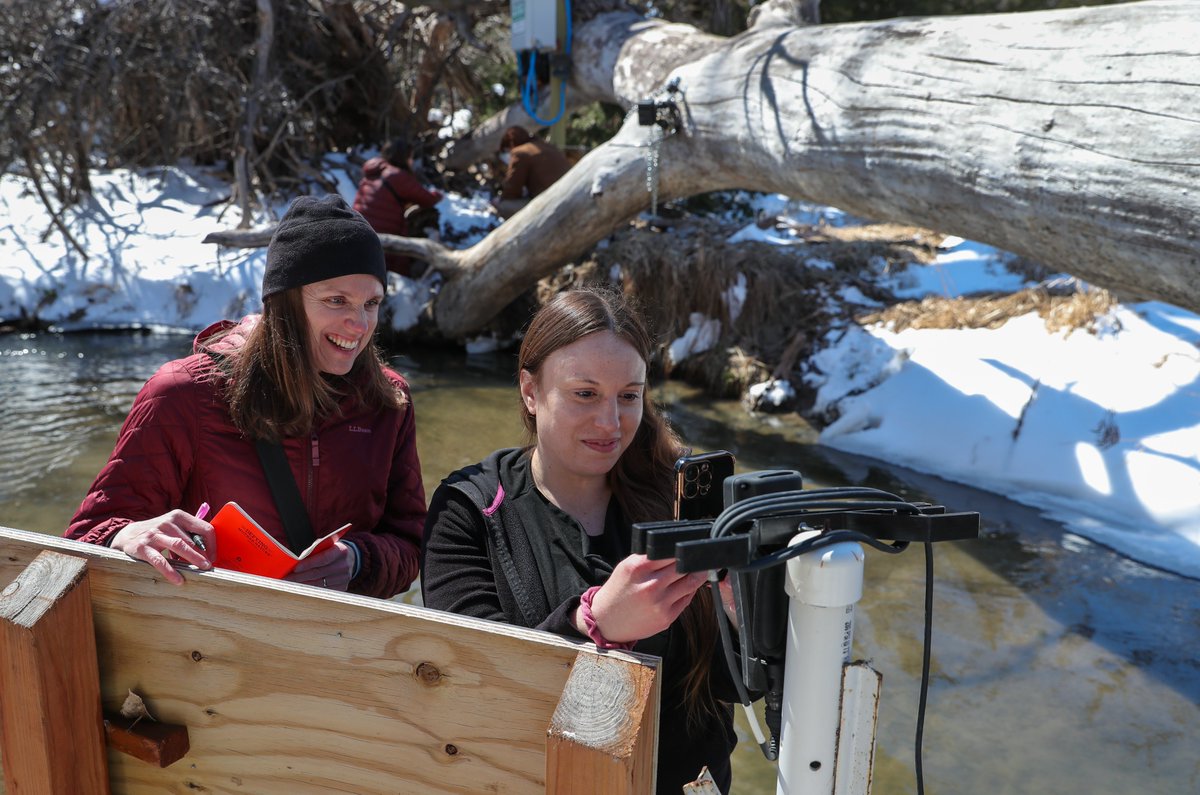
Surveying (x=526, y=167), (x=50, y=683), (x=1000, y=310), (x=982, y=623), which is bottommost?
(x=982, y=623)

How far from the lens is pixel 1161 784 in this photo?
9.95ft

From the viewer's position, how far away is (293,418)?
205cm

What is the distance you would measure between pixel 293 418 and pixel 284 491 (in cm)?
16

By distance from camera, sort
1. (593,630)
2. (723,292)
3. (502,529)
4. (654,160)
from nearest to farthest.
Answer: (593,630), (502,529), (654,160), (723,292)

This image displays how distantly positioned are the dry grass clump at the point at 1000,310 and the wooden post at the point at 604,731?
19.5 feet

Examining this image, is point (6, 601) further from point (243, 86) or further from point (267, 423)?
point (243, 86)

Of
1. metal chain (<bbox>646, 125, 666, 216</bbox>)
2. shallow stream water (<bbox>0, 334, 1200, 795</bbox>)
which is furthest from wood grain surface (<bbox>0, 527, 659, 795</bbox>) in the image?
metal chain (<bbox>646, 125, 666, 216</bbox>)

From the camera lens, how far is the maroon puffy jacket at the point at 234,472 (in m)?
1.95

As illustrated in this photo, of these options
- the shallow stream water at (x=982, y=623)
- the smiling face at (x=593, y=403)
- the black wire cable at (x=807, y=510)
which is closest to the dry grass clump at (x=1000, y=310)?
the shallow stream water at (x=982, y=623)

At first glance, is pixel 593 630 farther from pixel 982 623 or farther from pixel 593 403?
pixel 982 623

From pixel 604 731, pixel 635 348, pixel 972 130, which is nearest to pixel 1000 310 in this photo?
pixel 972 130

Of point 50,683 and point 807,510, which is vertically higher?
point 807,510

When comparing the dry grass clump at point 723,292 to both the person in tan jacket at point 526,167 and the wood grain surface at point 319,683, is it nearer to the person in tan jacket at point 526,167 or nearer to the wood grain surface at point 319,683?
the person in tan jacket at point 526,167

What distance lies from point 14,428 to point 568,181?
400cm
